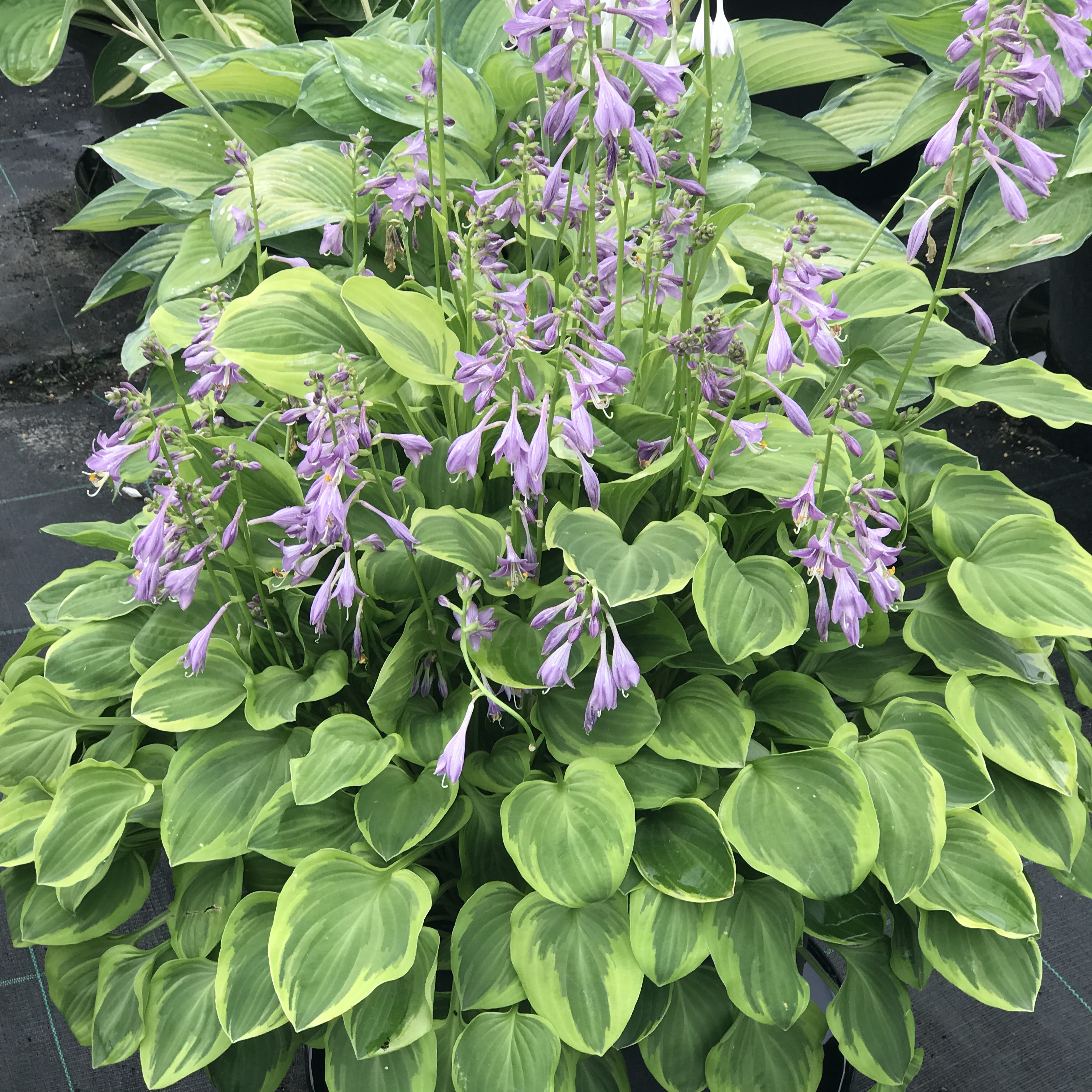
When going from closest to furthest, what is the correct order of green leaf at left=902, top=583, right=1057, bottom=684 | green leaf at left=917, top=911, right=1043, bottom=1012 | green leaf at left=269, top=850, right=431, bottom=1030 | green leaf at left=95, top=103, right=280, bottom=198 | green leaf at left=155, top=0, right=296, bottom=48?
1. green leaf at left=269, top=850, right=431, bottom=1030
2. green leaf at left=917, top=911, right=1043, bottom=1012
3. green leaf at left=902, top=583, right=1057, bottom=684
4. green leaf at left=95, top=103, right=280, bottom=198
5. green leaf at left=155, top=0, right=296, bottom=48

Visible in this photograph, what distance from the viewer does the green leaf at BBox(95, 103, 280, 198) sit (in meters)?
1.76

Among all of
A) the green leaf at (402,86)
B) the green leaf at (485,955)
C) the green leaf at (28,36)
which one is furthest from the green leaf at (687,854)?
the green leaf at (28,36)

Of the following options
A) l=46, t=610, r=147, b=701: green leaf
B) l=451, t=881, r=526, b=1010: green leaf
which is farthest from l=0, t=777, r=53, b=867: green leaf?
l=451, t=881, r=526, b=1010: green leaf

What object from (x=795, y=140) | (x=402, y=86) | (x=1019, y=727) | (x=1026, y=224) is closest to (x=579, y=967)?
(x=1019, y=727)

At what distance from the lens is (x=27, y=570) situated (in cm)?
240

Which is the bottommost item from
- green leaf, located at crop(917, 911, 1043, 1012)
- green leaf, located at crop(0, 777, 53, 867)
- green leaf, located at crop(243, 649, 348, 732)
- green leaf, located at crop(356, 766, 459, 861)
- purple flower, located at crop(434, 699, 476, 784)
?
green leaf, located at crop(917, 911, 1043, 1012)

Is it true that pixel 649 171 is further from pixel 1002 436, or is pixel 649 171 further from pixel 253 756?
pixel 1002 436

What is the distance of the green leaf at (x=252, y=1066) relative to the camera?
110 cm

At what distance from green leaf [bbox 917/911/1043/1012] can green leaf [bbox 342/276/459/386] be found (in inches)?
27.8

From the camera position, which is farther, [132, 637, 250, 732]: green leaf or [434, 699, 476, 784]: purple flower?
[132, 637, 250, 732]: green leaf

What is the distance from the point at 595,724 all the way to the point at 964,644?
41cm

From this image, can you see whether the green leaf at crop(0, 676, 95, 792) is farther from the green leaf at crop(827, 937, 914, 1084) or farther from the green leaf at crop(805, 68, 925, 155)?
the green leaf at crop(805, 68, 925, 155)

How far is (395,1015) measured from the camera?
3.18 ft

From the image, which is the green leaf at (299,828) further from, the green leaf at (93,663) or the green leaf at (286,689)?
the green leaf at (93,663)
